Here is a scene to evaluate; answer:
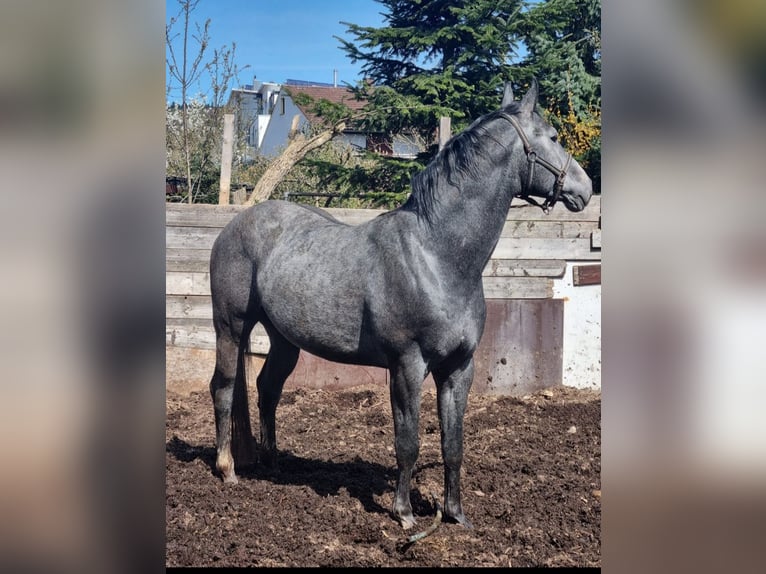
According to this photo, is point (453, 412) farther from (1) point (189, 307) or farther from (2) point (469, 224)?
(1) point (189, 307)

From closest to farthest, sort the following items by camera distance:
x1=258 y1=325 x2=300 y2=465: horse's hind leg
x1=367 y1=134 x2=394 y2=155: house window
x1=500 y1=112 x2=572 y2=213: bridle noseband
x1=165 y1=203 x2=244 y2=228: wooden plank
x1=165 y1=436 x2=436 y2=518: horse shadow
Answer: x1=500 y1=112 x2=572 y2=213: bridle noseband → x1=165 y1=436 x2=436 y2=518: horse shadow → x1=258 y1=325 x2=300 y2=465: horse's hind leg → x1=165 y1=203 x2=244 y2=228: wooden plank → x1=367 y1=134 x2=394 y2=155: house window

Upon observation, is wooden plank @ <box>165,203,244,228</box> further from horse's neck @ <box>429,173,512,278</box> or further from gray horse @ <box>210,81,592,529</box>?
horse's neck @ <box>429,173,512,278</box>

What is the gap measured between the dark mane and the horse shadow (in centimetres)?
162

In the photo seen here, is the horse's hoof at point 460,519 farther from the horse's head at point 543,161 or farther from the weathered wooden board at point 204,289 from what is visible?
the weathered wooden board at point 204,289

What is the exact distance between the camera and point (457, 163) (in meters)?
3.31

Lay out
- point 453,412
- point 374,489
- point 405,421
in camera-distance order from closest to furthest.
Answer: point 405,421 < point 453,412 < point 374,489

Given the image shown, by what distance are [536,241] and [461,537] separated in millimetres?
3471

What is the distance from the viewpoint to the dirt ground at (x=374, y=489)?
10.7 feet

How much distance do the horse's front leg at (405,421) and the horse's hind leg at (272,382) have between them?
1.11 metres

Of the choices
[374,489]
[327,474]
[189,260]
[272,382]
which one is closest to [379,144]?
[189,260]

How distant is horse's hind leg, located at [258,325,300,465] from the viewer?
4.38 metres

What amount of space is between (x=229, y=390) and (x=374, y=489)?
104 cm

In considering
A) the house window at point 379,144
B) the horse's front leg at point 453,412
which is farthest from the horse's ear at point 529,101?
the house window at point 379,144

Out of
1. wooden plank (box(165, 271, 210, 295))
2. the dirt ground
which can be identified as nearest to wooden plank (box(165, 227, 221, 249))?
wooden plank (box(165, 271, 210, 295))
